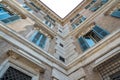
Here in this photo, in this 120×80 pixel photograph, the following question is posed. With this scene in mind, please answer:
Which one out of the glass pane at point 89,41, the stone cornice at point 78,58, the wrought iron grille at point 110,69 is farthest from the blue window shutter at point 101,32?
the wrought iron grille at point 110,69

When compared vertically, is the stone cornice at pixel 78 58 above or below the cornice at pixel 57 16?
above

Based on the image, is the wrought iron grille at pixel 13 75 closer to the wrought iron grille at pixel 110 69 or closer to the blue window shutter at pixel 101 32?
the wrought iron grille at pixel 110 69

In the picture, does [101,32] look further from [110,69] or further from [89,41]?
[110,69]

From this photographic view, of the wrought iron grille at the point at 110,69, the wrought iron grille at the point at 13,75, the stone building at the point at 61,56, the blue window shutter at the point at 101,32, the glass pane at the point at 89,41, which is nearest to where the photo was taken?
the wrought iron grille at the point at 13,75

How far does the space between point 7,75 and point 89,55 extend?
3.91 metres

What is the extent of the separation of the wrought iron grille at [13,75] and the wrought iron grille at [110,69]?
9.68 feet

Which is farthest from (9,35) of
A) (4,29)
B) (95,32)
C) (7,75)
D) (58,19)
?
(58,19)

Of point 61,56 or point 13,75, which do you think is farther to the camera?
point 61,56

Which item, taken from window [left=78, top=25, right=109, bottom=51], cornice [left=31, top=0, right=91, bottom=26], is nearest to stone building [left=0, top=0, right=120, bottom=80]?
window [left=78, top=25, right=109, bottom=51]

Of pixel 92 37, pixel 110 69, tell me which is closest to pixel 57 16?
pixel 92 37

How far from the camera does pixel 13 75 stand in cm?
595

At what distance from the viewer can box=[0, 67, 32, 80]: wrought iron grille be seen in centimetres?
572

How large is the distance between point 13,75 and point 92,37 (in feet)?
19.9

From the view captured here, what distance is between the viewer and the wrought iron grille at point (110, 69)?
614cm
